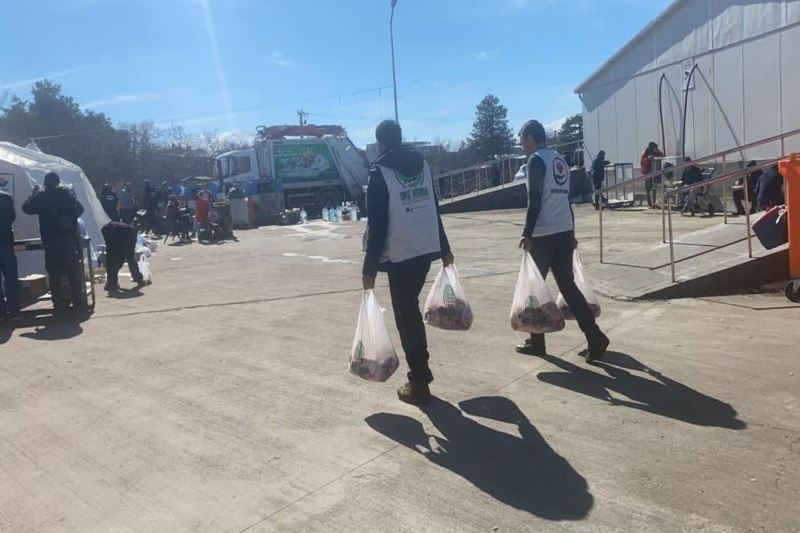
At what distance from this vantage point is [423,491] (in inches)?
131

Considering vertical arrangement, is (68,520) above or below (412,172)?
below

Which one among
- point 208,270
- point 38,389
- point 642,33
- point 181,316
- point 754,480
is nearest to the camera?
point 754,480

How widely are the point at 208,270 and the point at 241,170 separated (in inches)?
655

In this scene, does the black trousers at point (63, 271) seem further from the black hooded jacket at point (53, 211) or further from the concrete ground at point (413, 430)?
the concrete ground at point (413, 430)

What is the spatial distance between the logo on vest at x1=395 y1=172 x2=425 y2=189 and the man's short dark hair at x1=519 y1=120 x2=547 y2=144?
117 centimetres


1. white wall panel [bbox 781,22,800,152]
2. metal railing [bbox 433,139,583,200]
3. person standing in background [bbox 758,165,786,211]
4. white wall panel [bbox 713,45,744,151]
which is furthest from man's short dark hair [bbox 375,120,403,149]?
metal railing [bbox 433,139,583,200]

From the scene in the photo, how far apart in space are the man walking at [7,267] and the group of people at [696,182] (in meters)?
7.70

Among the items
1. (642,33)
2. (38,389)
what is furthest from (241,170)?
(38,389)

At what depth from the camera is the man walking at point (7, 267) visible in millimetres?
8062

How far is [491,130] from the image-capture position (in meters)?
72.2

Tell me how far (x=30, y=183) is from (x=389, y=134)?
10623 mm

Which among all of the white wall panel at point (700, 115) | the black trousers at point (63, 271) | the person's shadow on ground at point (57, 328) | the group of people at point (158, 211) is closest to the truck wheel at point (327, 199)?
the group of people at point (158, 211)

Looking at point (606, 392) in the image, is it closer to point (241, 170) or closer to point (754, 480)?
point (754, 480)

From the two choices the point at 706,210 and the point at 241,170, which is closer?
the point at 706,210
